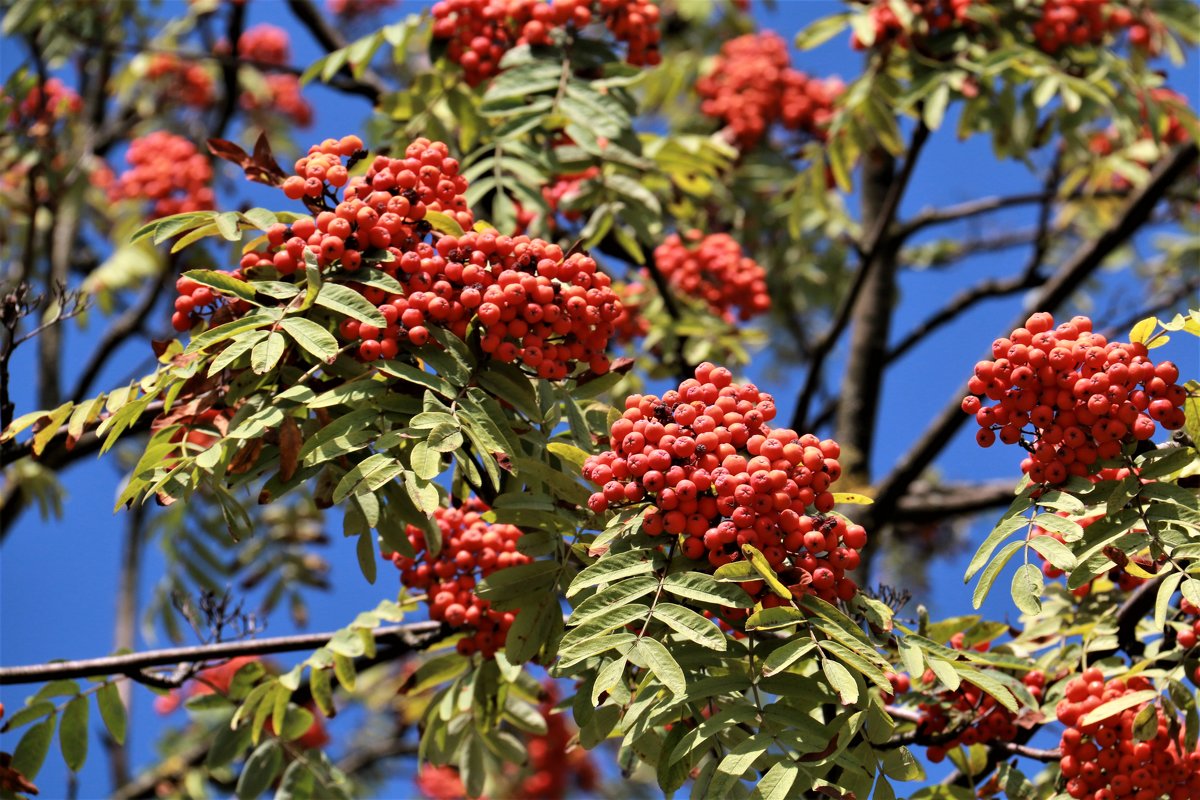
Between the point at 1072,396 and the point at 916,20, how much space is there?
3190mm

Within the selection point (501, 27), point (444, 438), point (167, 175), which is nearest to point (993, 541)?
point (444, 438)

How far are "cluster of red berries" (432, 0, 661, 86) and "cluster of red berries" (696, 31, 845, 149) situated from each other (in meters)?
2.60

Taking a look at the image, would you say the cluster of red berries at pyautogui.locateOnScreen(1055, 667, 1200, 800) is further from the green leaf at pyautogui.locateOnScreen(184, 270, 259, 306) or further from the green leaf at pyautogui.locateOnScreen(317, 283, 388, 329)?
the green leaf at pyautogui.locateOnScreen(184, 270, 259, 306)

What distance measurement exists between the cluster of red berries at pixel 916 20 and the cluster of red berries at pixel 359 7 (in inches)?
282

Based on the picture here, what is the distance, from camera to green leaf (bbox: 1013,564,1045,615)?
2.93 metres

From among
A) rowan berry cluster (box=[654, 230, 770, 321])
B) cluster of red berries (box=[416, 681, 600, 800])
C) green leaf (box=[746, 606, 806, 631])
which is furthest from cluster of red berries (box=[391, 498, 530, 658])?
cluster of red berries (box=[416, 681, 600, 800])

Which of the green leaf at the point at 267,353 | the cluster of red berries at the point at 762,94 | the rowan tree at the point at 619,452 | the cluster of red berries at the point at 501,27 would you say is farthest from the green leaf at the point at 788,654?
the cluster of red berries at the point at 762,94

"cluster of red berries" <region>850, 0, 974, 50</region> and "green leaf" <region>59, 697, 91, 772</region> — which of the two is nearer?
"green leaf" <region>59, 697, 91, 772</region>

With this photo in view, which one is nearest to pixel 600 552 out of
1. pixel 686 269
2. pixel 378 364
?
pixel 378 364

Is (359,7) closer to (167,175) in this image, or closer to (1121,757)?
(167,175)

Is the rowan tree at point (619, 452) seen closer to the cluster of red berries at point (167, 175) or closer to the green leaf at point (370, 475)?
the green leaf at point (370, 475)

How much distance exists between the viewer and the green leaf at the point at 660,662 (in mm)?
2746

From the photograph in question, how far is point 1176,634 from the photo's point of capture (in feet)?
12.1

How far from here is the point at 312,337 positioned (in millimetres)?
3170
